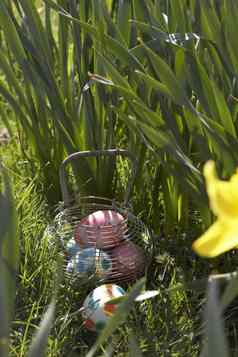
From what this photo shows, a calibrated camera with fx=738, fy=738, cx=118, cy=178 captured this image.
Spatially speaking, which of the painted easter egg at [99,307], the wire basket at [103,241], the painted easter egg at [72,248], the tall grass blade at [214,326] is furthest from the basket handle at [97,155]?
the tall grass blade at [214,326]

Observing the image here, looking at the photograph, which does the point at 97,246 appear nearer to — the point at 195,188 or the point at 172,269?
the point at 172,269

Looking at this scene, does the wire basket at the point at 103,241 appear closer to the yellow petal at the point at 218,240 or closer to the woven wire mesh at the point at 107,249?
the woven wire mesh at the point at 107,249

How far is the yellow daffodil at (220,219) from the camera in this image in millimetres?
844

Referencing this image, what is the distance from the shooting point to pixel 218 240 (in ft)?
2.81

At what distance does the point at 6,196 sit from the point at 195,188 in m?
0.68

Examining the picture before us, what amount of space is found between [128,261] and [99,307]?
0.23 metres

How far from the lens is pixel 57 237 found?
6.09 ft

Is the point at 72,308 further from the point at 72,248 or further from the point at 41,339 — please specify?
the point at 41,339

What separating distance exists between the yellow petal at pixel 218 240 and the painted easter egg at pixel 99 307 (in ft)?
2.45

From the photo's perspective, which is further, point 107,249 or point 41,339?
point 107,249

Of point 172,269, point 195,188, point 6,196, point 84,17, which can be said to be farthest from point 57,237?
point 6,196

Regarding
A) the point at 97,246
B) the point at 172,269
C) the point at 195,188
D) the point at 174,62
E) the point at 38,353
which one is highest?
the point at 174,62

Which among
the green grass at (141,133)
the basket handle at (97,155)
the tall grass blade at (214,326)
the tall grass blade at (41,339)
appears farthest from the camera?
the basket handle at (97,155)

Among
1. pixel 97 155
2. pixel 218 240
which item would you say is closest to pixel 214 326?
pixel 218 240
